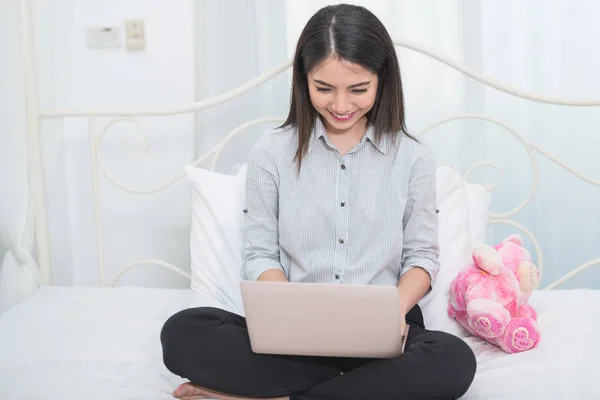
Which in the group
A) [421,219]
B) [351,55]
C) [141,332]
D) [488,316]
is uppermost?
[351,55]

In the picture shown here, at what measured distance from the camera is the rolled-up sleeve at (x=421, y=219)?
1.37 meters

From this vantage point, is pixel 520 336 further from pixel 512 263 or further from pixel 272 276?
pixel 272 276

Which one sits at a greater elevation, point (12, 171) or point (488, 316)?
point (12, 171)

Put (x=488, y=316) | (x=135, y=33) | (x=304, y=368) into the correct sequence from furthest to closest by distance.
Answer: (x=135, y=33)
(x=488, y=316)
(x=304, y=368)

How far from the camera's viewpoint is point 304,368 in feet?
3.87

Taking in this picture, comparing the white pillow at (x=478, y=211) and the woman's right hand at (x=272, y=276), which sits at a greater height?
the white pillow at (x=478, y=211)

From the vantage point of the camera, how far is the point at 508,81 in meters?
1.84

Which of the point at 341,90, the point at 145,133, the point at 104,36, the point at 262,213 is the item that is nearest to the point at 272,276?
the point at 262,213

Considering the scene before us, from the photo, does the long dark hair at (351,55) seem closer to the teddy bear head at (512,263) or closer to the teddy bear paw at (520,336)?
the teddy bear head at (512,263)

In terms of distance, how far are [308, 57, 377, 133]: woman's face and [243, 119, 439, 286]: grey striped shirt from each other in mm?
77

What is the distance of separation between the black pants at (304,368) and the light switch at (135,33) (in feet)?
3.05

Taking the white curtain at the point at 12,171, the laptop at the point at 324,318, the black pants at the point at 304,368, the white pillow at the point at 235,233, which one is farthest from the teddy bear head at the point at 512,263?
the white curtain at the point at 12,171

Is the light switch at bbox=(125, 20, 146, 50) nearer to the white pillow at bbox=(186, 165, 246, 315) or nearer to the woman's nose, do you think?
the white pillow at bbox=(186, 165, 246, 315)

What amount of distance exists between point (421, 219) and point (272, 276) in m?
0.30
